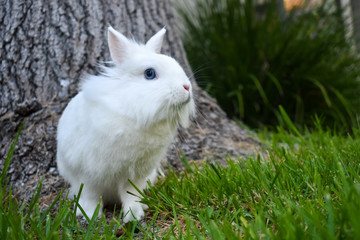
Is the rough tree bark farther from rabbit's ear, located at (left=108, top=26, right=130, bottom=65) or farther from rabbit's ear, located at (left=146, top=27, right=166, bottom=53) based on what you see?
rabbit's ear, located at (left=108, top=26, right=130, bottom=65)

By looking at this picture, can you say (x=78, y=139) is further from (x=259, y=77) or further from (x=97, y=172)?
(x=259, y=77)

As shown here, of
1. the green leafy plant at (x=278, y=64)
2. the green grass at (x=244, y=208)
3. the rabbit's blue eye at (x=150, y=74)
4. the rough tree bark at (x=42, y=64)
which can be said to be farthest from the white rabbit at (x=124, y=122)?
the green leafy plant at (x=278, y=64)

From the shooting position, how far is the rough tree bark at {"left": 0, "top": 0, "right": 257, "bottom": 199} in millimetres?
2096

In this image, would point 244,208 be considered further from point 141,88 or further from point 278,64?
point 278,64

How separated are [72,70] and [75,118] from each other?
2.12ft

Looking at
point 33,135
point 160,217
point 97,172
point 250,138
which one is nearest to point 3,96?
point 33,135

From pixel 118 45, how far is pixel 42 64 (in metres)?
0.74

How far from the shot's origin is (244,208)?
1465 mm

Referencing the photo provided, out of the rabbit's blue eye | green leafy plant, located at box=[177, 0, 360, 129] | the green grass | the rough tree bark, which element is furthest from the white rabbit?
green leafy plant, located at box=[177, 0, 360, 129]

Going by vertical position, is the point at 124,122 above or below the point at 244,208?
above

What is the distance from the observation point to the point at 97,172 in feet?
5.28

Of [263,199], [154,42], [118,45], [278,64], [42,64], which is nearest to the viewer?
[263,199]

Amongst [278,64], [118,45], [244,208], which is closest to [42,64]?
[118,45]

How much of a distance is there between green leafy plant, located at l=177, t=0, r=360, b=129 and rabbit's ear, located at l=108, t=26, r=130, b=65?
1869 millimetres
